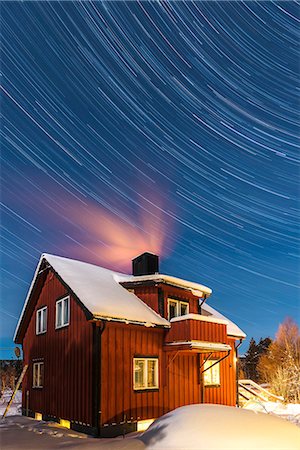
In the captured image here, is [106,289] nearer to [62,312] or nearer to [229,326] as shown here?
[62,312]

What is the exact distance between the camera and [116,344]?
619 inches

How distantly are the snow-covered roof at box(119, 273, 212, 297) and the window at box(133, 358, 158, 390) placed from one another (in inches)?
123

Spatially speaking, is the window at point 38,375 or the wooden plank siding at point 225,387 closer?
the window at point 38,375

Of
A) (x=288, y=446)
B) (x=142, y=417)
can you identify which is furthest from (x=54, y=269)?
(x=288, y=446)

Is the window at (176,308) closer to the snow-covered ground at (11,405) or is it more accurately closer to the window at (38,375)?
the window at (38,375)

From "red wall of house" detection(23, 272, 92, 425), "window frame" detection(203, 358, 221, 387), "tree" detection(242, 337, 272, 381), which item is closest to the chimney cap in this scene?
"red wall of house" detection(23, 272, 92, 425)

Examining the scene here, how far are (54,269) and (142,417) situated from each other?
642 cm

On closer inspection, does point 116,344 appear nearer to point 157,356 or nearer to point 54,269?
point 157,356

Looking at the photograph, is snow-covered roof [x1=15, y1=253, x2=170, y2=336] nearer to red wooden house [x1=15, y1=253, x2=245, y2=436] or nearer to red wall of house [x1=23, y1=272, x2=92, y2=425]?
red wooden house [x1=15, y1=253, x2=245, y2=436]

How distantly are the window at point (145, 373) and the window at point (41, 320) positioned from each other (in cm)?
531

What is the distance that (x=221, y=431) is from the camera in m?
8.73

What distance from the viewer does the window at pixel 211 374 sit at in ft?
65.4

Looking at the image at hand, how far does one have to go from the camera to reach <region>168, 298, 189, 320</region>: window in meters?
18.9

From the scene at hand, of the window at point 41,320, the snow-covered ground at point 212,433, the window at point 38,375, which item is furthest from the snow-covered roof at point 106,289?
the snow-covered ground at point 212,433
